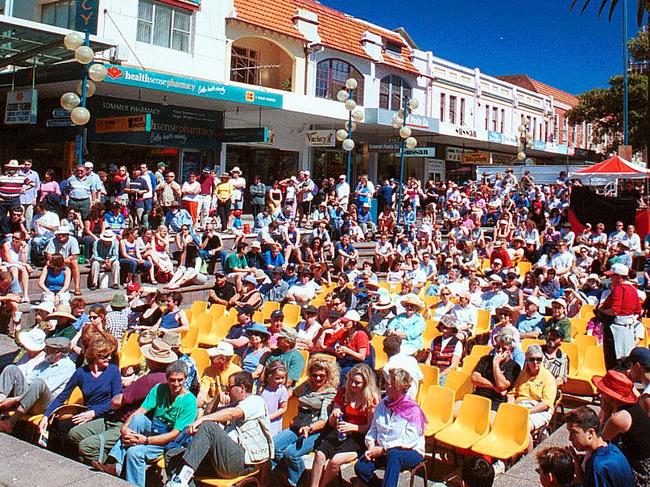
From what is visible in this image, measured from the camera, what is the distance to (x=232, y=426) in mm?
5559

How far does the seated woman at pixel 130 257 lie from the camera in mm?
12523

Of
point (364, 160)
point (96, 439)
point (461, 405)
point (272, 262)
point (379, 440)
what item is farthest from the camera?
point (364, 160)

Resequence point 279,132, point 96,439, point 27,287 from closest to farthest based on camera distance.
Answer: point 96,439
point 27,287
point 279,132

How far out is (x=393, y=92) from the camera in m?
29.8

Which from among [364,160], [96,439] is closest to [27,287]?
[96,439]

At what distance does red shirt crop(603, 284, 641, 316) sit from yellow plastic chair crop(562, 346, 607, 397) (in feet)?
1.91

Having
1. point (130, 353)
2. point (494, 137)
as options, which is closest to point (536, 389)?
point (130, 353)

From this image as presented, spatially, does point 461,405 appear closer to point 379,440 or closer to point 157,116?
point 379,440

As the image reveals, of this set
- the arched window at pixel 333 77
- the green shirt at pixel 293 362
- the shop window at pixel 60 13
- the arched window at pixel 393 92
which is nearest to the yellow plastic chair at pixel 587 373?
the green shirt at pixel 293 362

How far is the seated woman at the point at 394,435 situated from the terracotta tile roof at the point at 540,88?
47282mm

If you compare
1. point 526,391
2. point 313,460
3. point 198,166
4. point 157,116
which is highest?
point 157,116

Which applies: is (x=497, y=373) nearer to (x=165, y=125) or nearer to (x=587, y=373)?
(x=587, y=373)

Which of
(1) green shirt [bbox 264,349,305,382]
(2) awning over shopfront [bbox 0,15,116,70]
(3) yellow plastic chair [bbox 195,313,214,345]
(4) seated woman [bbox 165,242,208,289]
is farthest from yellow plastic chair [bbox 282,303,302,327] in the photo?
(2) awning over shopfront [bbox 0,15,116,70]

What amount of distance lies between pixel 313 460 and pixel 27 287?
7.45 m
